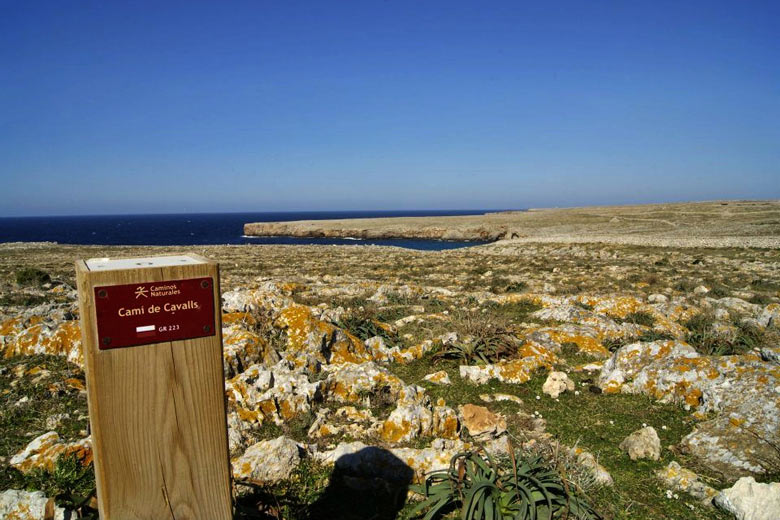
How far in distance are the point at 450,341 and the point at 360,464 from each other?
12.7 ft

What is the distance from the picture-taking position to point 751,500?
3.46 m

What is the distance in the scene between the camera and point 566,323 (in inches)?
350

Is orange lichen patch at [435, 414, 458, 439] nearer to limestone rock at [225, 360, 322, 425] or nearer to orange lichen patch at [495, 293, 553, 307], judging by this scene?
limestone rock at [225, 360, 322, 425]

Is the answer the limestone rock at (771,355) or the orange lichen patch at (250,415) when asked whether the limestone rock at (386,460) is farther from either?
the limestone rock at (771,355)

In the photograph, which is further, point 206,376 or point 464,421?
point 464,421

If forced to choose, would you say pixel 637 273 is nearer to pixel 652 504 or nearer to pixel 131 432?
pixel 652 504

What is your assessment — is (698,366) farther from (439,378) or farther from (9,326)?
(9,326)

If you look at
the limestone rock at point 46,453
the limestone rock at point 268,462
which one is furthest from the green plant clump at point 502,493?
the limestone rock at point 46,453

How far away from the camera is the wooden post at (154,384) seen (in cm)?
185

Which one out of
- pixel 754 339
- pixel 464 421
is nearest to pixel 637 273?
pixel 754 339

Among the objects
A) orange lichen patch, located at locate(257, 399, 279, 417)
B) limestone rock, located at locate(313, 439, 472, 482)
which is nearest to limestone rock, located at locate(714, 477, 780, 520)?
limestone rock, located at locate(313, 439, 472, 482)

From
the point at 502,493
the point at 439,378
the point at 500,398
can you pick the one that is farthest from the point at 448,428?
the point at 439,378

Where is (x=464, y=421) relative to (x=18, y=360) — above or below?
below

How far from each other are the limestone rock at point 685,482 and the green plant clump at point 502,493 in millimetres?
1239
